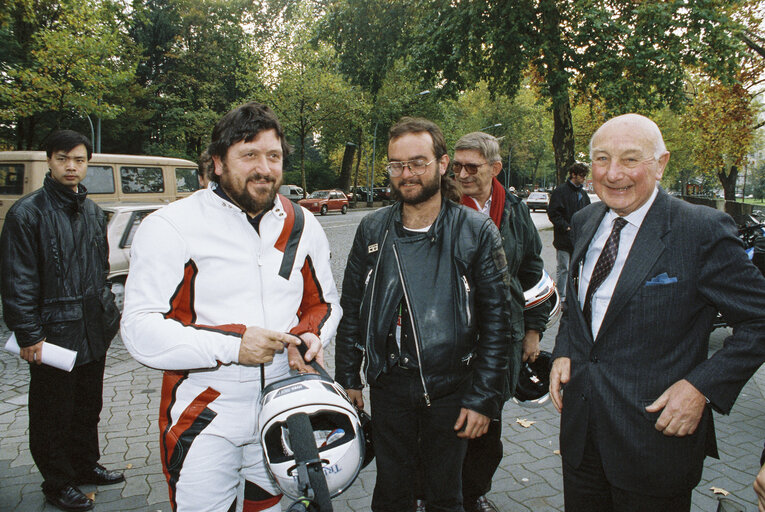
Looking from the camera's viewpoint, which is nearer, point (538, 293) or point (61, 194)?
point (61, 194)

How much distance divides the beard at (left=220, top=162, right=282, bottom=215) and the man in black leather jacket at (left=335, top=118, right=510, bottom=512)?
0.61m

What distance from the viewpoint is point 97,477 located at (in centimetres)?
346

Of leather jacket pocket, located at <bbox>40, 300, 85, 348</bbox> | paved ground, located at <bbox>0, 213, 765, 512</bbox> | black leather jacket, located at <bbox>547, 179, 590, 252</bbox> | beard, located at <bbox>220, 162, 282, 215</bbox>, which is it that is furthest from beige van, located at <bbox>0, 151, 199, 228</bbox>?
beard, located at <bbox>220, 162, 282, 215</bbox>

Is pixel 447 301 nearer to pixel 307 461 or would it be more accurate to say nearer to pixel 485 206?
pixel 307 461

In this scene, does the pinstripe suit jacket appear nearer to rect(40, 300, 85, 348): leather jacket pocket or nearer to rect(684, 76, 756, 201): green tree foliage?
rect(40, 300, 85, 348): leather jacket pocket

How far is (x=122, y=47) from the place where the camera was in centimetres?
2850

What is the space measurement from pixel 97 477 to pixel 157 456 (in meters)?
0.48

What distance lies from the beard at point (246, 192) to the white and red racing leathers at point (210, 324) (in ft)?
0.13

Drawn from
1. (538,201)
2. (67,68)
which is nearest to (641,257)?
(67,68)

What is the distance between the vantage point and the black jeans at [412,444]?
2.39m

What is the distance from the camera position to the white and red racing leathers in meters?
1.92

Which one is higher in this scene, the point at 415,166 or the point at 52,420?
the point at 415,166

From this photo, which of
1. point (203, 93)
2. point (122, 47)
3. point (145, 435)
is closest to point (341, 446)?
point (145, 435)

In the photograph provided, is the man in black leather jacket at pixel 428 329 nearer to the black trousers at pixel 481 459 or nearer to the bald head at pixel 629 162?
the bald head at pixel 629 162
